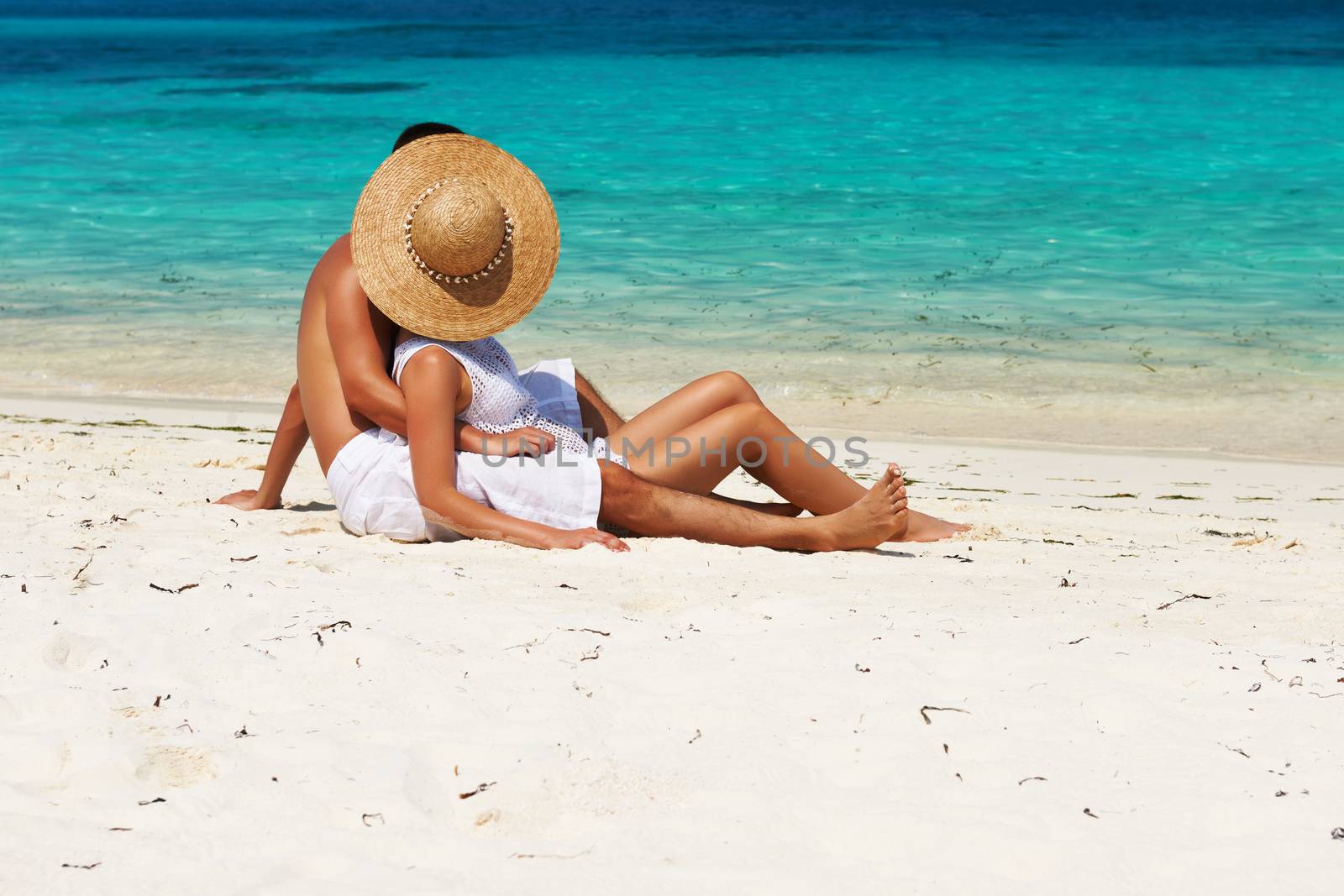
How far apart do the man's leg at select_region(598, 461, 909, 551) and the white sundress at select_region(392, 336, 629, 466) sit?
24 cm

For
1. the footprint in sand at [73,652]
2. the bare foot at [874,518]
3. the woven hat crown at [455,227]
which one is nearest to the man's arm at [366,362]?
the woven hat crown at [455,227]

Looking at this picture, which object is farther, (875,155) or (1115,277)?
(875,155)

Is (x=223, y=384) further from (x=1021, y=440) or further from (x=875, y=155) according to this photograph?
(x=875, y=155)

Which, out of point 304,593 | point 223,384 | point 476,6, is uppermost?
point 476,6

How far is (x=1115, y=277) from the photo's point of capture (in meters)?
10.6

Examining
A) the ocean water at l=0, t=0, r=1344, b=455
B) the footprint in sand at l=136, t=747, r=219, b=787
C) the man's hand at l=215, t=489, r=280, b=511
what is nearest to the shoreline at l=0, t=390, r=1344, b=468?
the ocean water at l=0, t=0, r=1344, b=455

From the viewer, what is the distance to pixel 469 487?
4.01 meters

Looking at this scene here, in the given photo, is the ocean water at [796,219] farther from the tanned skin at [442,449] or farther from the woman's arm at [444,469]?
the woman's arm at [444,469]

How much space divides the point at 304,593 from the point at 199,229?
416 inches

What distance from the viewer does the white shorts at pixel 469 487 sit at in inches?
158

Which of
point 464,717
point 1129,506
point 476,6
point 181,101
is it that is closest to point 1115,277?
point 1129,506

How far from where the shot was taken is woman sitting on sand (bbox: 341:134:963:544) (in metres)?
3.87

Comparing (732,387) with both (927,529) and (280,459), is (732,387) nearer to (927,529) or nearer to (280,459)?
(927,529)

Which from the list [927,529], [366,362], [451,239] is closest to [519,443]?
[366,362]
